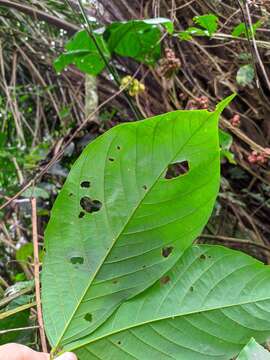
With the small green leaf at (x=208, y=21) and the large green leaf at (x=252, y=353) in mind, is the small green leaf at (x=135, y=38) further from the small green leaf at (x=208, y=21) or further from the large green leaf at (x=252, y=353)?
the large green leaf at (x=252, y=353)

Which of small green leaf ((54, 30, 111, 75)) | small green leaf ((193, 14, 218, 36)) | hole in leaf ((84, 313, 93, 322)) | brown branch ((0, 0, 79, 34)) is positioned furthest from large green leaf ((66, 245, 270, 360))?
brown branch ((0, 0, 79, 34))

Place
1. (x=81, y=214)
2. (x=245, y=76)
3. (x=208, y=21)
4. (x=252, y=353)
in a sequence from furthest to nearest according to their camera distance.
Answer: (x=245, y=76) < (x=208, y=21) < (x=81, y=214) < (x=252, y=353)

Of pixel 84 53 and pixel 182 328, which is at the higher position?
pixel 84 53

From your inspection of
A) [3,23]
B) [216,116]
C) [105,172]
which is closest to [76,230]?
[105,172]

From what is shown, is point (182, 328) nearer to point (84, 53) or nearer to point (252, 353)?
point (252, 353)

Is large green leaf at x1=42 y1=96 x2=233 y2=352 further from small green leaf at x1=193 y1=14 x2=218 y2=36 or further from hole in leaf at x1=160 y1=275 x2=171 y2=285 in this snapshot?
small green leaf at x1=193 y1=14 x2=218 y2=36

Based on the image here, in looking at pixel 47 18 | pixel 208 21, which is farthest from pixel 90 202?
pixel 47 18
